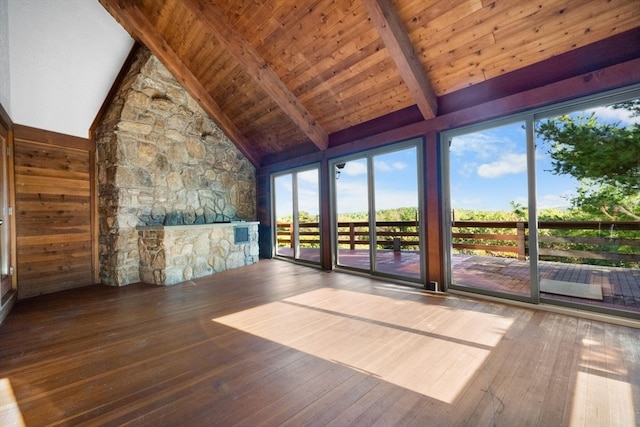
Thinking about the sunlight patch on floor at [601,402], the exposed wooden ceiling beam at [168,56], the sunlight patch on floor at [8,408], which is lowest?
the sunlight patch on floor at [601,402]

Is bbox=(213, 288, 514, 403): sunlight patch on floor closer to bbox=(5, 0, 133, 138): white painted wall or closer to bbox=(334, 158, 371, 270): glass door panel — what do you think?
bbox=(334, 158, 371, 270): glass door panel

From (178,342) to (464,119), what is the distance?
158 inches

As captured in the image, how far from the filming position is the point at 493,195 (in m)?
3.55

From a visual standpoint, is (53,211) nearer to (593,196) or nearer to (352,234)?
(352,234)

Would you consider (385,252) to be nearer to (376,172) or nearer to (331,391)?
(376,172)

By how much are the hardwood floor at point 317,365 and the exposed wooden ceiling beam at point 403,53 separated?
2605mm

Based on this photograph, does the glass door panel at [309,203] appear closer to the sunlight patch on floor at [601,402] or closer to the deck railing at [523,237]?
the deck railing at [523,237]

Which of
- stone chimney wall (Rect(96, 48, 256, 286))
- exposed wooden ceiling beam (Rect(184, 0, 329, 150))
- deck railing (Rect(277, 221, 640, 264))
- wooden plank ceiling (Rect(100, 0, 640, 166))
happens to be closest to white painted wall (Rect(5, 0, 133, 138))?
stone chimney wall (Rect(96, 48, 256, 286))

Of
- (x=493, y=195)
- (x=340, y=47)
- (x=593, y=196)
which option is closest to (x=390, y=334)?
(x=493, y=195)

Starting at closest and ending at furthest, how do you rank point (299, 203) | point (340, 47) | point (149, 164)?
point (340, 47) → point (149, 164) → point (299, 203)

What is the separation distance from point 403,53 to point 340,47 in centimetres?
93

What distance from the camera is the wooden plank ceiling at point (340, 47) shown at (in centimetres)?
276

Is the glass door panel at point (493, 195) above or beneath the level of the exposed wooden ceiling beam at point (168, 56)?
beneath

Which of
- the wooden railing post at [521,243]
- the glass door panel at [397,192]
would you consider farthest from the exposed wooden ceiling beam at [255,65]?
the wooden railing post at [521,243]
